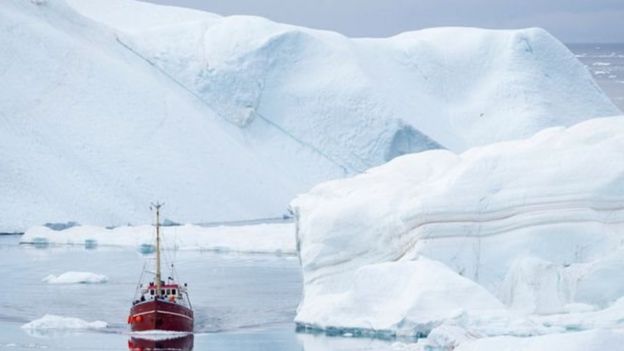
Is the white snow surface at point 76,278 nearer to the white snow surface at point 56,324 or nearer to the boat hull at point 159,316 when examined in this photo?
the white snow surface at point 56,324

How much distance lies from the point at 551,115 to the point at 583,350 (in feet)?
119

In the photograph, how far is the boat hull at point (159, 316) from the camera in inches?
837

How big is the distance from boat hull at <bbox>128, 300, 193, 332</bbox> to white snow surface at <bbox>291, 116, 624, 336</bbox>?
183 cm

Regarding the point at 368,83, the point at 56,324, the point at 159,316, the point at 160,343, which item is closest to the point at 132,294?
the point at 56,324

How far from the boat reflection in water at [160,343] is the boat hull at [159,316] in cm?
18

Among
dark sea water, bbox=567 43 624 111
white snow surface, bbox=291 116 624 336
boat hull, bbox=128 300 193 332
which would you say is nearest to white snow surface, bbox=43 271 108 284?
boat hull, bbox=128 300 193 332

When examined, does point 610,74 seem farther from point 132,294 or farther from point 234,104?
point 132,294

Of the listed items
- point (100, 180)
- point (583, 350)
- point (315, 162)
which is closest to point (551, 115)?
point (315, 162)

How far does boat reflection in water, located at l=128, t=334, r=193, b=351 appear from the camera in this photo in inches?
789

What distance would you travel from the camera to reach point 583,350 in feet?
42.4

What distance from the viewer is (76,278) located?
91.5 ft

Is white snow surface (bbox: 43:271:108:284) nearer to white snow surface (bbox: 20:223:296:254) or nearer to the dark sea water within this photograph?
white snow surface (bbox: 20:223:296:254)

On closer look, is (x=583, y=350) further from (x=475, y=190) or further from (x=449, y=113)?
(x=449, y=113)

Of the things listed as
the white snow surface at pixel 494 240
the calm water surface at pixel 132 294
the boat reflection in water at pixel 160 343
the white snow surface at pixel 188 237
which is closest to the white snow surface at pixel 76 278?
the calm water surface at pixel 132 294
